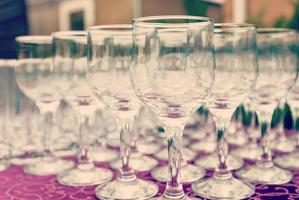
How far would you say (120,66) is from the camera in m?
0.86

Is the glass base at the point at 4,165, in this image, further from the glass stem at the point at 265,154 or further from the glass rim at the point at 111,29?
the glass stem at the point at 265,154

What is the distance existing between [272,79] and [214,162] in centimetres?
21

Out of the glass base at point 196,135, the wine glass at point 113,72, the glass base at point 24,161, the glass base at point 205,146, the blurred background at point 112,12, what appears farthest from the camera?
the blurred background at point 112,12

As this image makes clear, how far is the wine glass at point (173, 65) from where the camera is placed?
72 cm

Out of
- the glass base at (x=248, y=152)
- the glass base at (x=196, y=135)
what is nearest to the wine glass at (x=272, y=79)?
the glass base at (x=248, y=152)

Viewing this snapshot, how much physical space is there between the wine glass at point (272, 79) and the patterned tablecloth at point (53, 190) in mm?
40

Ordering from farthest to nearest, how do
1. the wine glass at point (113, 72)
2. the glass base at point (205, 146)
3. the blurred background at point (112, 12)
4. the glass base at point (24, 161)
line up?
the blurred background at point (112, 12) < the glass base at point (205, 146) < the glass base at point (24, 161) < the wine glass at point (113, 72)

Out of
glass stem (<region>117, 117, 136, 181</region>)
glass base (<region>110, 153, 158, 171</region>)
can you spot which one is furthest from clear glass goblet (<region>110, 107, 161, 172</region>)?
glass stem (<region>117, 117, 136, 181</region>)

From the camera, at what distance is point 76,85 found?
3.25 ft

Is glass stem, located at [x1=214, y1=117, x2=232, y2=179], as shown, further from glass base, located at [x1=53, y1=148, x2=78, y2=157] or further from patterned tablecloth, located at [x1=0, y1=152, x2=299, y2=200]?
glass base, located at [x1=53, y1=148, x2=78, y2=157]

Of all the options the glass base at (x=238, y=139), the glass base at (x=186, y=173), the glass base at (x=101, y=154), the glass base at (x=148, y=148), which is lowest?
the glass base at (x=238, y=139)

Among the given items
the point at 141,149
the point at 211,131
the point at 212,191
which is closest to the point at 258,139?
the point at 211,131

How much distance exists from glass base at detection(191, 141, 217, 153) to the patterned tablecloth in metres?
0.25

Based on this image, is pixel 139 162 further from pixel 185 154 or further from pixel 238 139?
pixel 238 139
